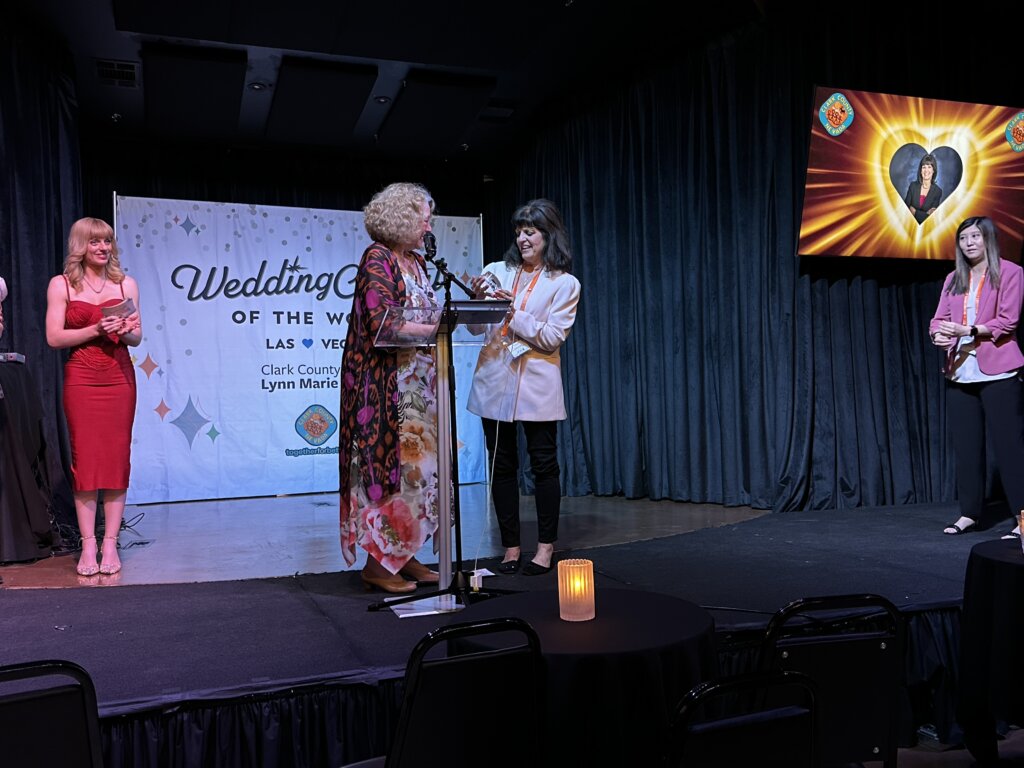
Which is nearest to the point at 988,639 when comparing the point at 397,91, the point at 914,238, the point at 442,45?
the point at 914,238

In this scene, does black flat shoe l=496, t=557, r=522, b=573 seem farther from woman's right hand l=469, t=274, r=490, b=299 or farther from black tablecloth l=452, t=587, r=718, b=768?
black tablecloth l=452, t=587, r=718, b=768

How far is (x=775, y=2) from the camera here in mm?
5289

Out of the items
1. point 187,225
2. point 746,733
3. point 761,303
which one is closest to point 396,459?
point 746,733

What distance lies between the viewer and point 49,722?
3.68 ft

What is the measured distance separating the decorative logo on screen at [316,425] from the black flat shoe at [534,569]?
4.72 metres

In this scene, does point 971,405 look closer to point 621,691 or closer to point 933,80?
point 933,80

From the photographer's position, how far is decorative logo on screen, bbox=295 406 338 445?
775 centimetres

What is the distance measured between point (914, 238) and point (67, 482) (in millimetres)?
5377

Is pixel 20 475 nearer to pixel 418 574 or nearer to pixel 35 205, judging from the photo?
pixel 35 205

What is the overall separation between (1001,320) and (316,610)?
3.52 meters

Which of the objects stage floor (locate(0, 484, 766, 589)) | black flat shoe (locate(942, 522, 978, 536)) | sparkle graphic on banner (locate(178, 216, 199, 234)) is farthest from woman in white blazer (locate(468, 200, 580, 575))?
sparkle graphic on banner (locate(178, 216, 199, 234))

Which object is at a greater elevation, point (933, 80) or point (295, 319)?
point (933, 80)

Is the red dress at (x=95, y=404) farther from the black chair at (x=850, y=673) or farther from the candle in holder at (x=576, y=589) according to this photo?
the black chair at (x=850, y=673)

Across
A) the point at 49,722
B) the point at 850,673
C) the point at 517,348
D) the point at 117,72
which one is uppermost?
the point at 117,72
